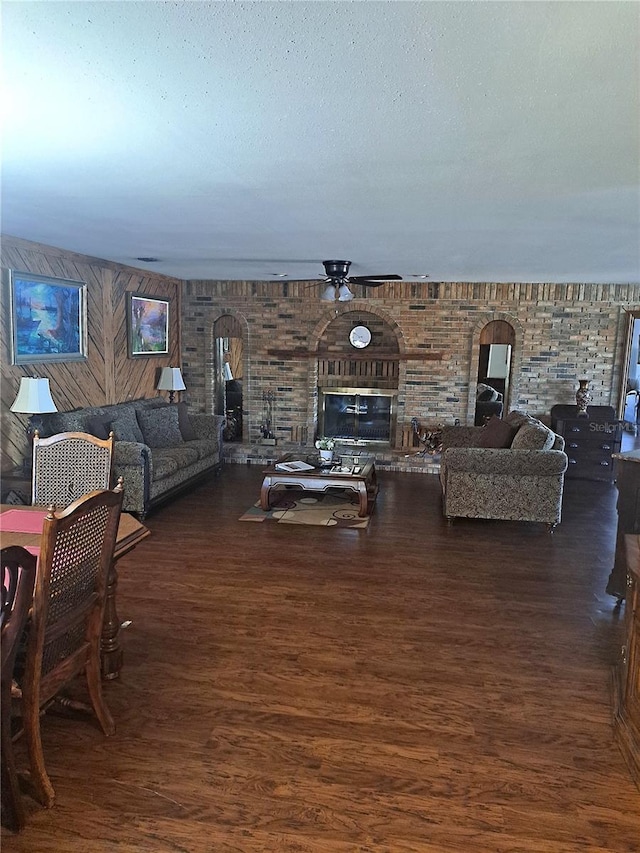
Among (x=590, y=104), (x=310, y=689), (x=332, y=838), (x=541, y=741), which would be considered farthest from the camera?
(x=310, y=689)

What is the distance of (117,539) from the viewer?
2.77m

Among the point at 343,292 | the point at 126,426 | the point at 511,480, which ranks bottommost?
the point at 511,480

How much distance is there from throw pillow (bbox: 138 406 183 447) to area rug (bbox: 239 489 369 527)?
1347 millimetres

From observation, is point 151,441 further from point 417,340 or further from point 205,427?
point 417,340

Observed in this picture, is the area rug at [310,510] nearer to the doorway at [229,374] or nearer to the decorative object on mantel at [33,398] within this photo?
the decorative object on mantel at [33,398]

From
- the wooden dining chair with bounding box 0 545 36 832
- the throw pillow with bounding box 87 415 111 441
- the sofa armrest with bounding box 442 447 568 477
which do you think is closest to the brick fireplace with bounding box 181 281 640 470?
the sofa armrest with bounding box 442 447 568 477

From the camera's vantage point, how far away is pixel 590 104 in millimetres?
1810

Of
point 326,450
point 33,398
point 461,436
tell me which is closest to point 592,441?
point 461,436

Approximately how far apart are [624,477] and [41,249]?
5006 mm

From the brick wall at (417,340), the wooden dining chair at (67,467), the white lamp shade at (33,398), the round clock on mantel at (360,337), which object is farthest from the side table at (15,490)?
the round clock on mantel at (360,337)

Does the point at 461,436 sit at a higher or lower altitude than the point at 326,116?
lower

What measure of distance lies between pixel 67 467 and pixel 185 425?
3781mm

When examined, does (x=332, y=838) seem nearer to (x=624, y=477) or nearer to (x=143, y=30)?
(x=143, y=30)

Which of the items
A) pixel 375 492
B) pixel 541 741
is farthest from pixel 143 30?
pixel 375 492
